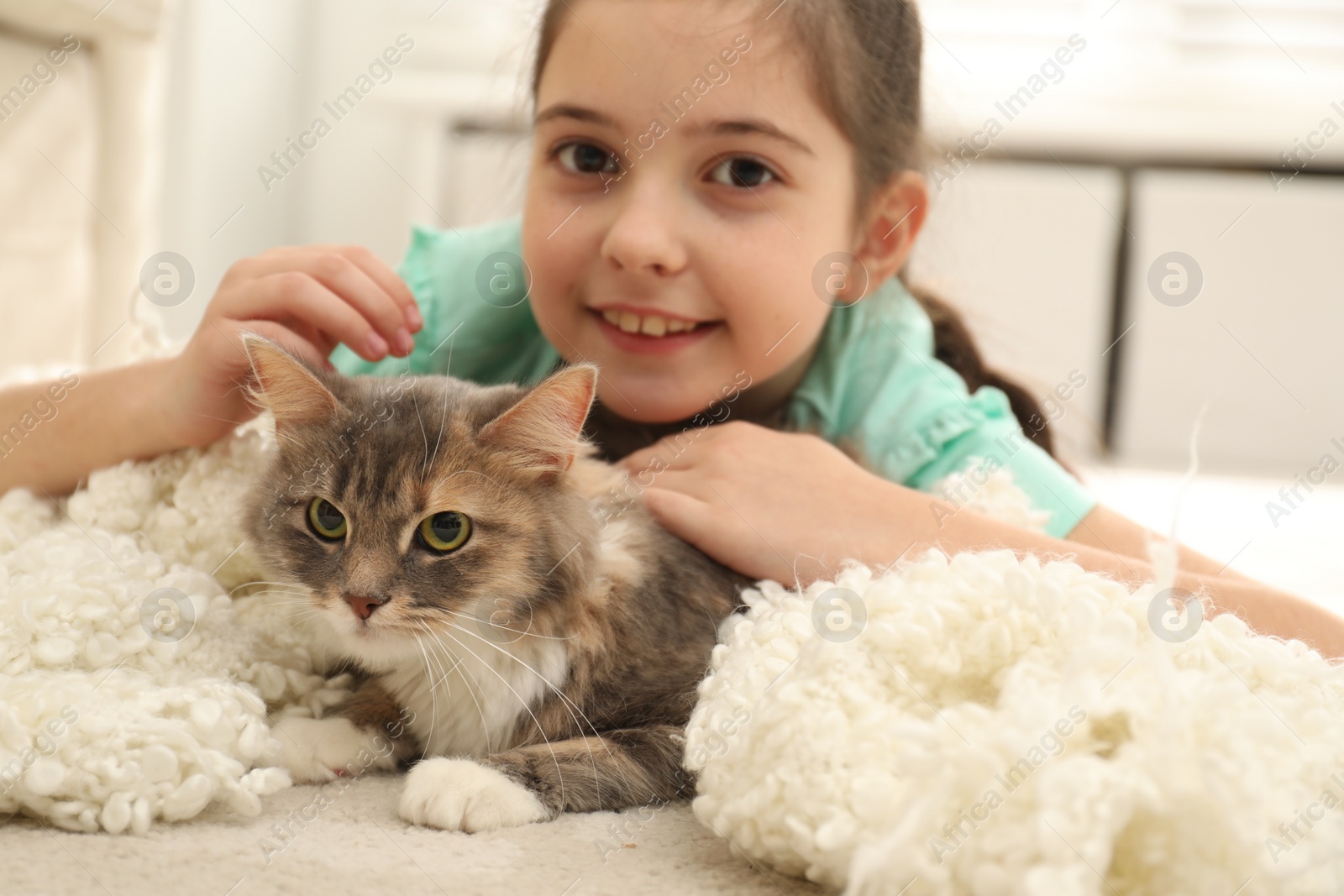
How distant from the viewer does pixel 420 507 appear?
1193 millimetres

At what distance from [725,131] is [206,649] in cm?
100

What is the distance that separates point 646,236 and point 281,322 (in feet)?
1.75

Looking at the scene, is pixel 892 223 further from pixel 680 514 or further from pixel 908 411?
pixel 680 514

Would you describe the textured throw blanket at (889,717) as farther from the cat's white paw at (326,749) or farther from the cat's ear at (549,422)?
the cat's ear at (549,422)

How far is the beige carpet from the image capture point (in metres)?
0.89

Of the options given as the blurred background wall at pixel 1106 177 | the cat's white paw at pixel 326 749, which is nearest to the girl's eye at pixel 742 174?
the cat's white paw at pixel 326 749

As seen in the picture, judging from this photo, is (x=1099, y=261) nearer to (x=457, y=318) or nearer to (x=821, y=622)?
(x=457, y=318)

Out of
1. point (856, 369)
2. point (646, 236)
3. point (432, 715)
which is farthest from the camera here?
point (856, 369)

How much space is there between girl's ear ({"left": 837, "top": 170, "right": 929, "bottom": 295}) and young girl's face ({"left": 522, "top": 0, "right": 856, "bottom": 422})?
0.08m

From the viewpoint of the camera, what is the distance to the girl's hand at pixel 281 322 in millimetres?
1435

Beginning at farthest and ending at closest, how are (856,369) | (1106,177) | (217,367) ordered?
(1106,177)
(856,369)
(217,367)

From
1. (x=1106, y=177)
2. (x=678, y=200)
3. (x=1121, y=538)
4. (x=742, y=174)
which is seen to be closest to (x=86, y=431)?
(x=678, y=200)

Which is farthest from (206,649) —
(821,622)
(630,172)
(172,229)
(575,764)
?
(172,229)

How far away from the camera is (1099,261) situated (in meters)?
4.29
